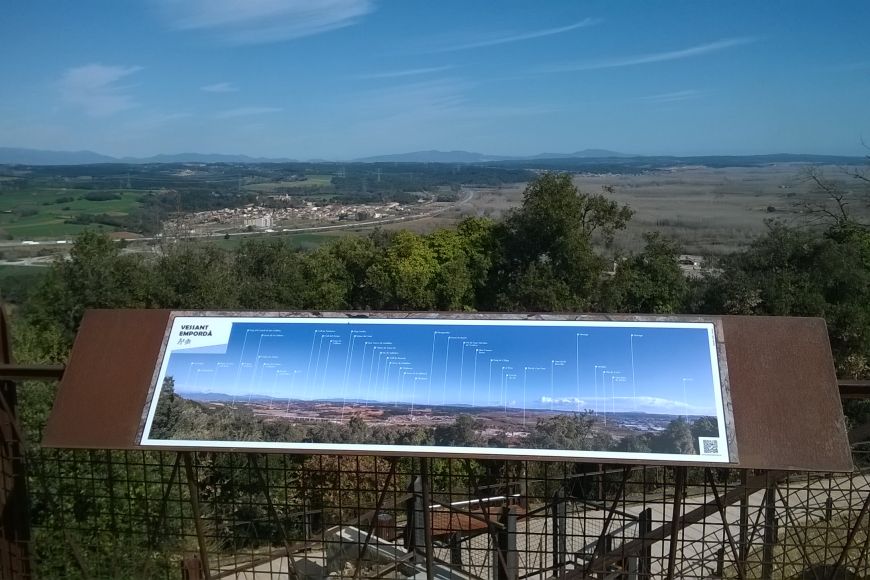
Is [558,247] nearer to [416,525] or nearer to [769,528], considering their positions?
[416,525]

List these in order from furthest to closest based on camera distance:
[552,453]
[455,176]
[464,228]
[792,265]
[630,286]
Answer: [455,176], [464,228], [630,286], [792,265], [552,453]

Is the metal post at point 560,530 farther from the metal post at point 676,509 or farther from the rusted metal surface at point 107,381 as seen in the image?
the rusted metal surface at point 107,381

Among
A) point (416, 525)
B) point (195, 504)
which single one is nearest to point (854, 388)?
point (195, 504)

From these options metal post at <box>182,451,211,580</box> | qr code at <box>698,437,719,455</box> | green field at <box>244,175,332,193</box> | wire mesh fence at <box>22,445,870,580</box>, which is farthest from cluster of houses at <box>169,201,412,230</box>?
qr code at <box>698,437,719,455</box>

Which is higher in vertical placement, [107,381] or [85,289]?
[107,381]

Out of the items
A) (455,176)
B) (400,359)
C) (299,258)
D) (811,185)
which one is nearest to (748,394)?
(400,359)

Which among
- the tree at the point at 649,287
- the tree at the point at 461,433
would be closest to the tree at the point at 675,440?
the tree at the point at 461,433

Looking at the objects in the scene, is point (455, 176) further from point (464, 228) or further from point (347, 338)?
point (347, 338)
